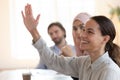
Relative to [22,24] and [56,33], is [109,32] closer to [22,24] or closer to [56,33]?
[56,33]

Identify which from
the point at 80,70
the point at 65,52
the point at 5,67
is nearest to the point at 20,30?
the point at 5,67

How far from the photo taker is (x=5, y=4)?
17.5 feet

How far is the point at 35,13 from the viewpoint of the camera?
537 centimetres

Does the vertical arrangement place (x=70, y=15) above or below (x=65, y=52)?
above

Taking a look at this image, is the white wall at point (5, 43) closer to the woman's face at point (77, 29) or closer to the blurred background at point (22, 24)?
the blurred background at point (22, 24)

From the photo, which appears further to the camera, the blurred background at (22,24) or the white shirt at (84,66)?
the blurred background at (22,24)

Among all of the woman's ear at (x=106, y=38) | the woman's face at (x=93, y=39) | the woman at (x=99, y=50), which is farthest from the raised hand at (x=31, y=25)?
the woman's ear at (x=106, y=38)

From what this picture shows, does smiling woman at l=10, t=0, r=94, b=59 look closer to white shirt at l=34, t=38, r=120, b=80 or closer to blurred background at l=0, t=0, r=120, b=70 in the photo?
blurred background at l=0, t=0, r=120, b=70

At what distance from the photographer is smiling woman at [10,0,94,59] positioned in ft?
17.6

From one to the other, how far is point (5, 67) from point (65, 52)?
3303 millimetres

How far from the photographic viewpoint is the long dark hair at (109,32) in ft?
5.13

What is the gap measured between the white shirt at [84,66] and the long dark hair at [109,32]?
9cm

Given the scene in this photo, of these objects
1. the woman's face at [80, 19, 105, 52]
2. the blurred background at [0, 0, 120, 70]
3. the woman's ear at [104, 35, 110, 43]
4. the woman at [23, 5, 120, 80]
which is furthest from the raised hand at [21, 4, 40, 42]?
the blurred background at [0, 0, 120, 70]

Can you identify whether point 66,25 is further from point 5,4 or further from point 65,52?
point 65,52
